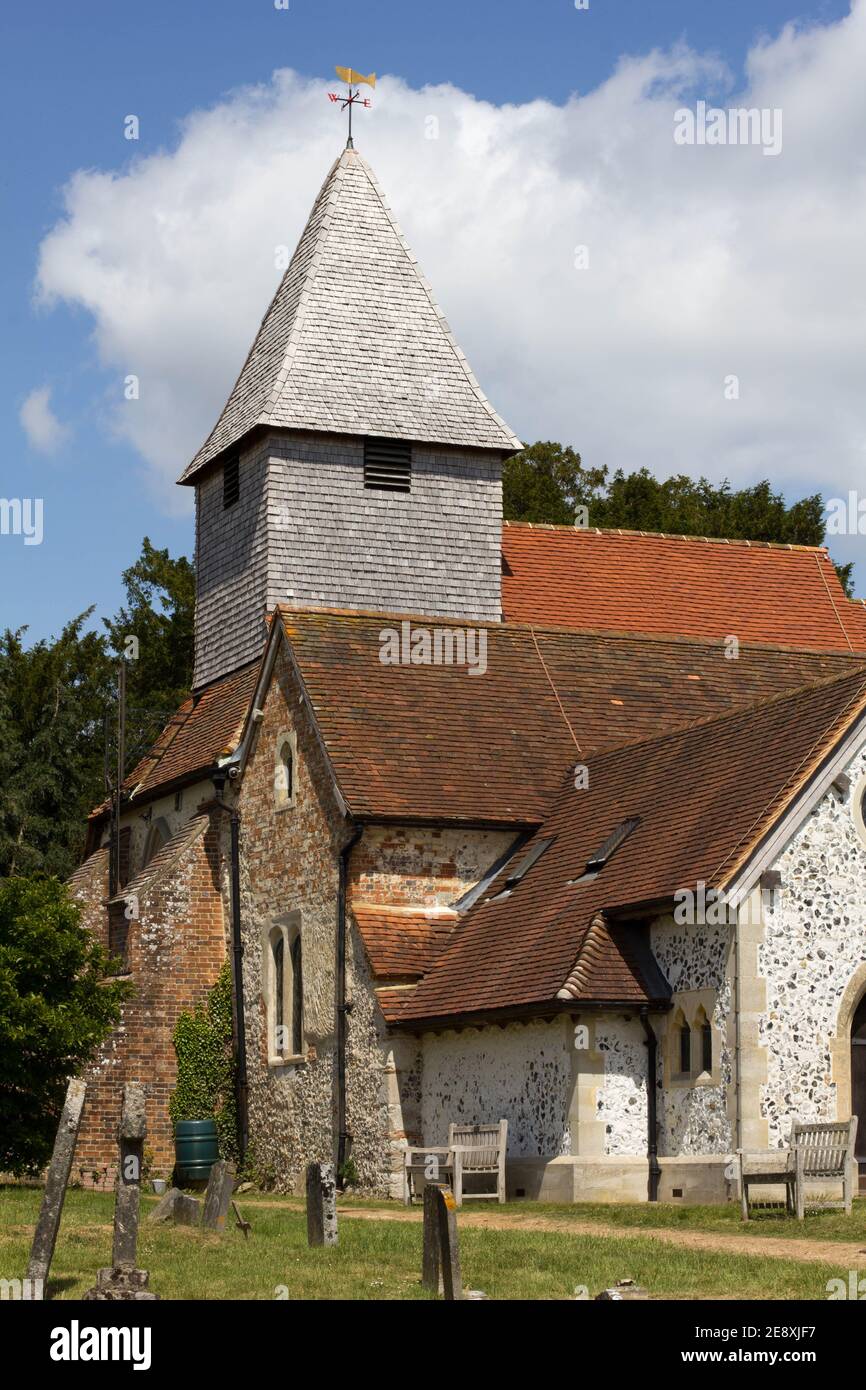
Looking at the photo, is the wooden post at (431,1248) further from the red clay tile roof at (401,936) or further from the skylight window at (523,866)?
the skylight window at (523,866)

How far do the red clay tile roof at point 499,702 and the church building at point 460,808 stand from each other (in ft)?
0.22

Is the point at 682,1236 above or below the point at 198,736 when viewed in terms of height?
below

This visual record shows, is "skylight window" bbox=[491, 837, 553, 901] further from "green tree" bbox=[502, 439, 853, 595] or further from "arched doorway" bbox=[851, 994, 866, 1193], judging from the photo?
"green tree" bbox=[502, 439, 853, 595]

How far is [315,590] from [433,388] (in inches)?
179

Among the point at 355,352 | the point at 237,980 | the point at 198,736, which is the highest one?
the point at 355,352

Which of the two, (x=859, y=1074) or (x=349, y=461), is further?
(x=349, y=461)

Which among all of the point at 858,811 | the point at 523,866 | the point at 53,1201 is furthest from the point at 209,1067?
the point at 53,1201

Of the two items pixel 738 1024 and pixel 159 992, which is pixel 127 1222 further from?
pixel 159 992

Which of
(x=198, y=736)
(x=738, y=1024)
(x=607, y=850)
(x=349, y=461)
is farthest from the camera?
(x=349, y=461)

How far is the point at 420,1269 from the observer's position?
15.7 m

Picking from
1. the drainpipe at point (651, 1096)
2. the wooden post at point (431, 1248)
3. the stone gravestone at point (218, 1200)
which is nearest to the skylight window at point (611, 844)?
the drainpipe at point (651, 1096)

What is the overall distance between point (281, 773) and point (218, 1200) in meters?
Answer: 11.7

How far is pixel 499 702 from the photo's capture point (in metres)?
31.3
